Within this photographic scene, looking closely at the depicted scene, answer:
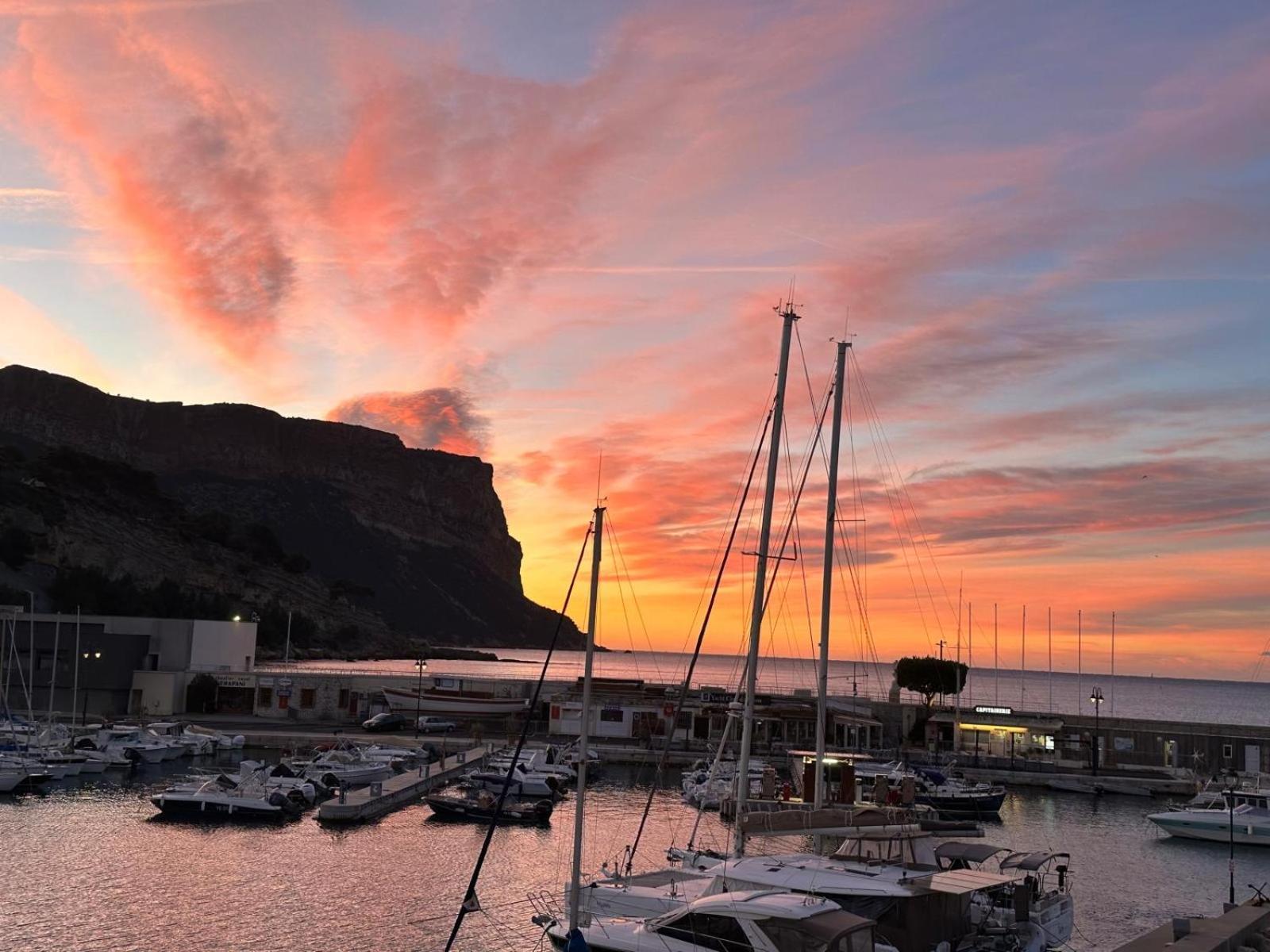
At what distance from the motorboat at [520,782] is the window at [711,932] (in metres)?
34.5

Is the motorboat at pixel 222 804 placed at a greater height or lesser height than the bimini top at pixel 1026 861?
lesser

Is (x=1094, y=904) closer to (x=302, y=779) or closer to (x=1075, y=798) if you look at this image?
(x=1075, y=798)

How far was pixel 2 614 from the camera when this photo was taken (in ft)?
260

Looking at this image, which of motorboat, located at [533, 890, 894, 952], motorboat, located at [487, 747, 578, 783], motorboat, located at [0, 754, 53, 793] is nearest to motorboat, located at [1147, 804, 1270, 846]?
motorboat, located at [487, 747, 578, 783]

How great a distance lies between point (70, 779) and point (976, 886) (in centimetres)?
5223

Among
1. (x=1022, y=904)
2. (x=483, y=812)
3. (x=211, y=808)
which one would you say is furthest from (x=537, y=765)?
(x=1022, y=904)

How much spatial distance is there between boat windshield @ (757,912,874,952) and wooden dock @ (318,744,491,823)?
33.1 metres

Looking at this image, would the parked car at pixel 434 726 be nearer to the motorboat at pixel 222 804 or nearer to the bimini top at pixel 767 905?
the motorboat at pixel 222 804

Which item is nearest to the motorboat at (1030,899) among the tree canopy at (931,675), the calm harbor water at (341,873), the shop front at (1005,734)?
the calm harbor water at (341,873)

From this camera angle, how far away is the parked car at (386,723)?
84.8 metres

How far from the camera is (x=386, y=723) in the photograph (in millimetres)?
85750

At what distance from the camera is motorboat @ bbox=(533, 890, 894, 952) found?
22562 mm

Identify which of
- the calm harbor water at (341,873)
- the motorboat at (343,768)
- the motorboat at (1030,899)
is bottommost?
the calm harbor water at (341,873)

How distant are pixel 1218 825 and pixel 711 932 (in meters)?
44.5
